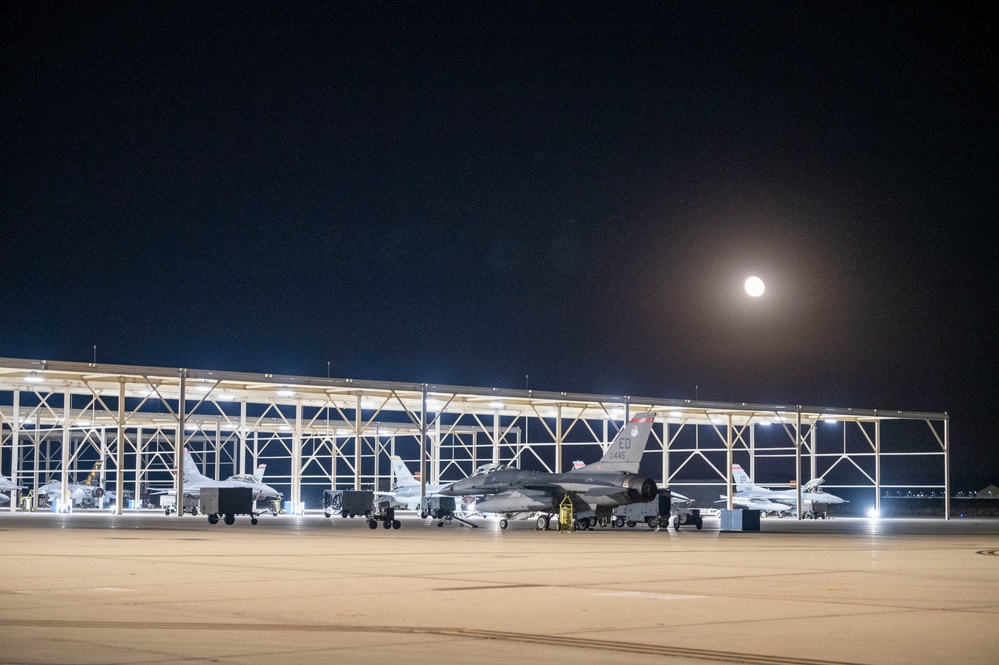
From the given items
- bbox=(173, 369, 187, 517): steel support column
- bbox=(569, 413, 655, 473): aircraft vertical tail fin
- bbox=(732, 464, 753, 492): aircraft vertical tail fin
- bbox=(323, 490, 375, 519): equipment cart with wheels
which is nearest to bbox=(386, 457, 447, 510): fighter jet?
bbox=(323, 490, 375, 519): equipment cart with wheels

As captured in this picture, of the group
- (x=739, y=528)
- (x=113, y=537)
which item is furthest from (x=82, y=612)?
(x=739, y=528)

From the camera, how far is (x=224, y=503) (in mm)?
45125

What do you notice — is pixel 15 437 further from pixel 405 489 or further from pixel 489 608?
pixel 489 608

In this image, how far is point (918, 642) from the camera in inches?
388

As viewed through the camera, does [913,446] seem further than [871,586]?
Yes

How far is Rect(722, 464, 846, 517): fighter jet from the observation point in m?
76.8

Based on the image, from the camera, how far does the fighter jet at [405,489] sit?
206 ft

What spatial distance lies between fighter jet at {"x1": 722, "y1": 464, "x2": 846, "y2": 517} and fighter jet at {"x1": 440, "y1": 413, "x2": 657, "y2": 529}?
115 feet

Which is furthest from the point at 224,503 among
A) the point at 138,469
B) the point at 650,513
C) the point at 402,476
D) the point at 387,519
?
the point at 138,469

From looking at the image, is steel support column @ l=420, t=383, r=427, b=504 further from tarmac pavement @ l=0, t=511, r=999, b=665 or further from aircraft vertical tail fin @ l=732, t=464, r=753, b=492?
tarmac pavement @ l=0, t=511, r=999, b=665

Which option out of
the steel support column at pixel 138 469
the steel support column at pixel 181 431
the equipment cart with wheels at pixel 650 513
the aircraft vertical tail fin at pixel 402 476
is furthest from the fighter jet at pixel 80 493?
the equipment cart with wheels at pixel 650 513

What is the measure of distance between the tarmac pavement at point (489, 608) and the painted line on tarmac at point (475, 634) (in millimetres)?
26

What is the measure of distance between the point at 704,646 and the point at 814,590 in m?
6.19

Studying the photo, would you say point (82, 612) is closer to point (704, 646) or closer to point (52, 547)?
point (704, 646)
